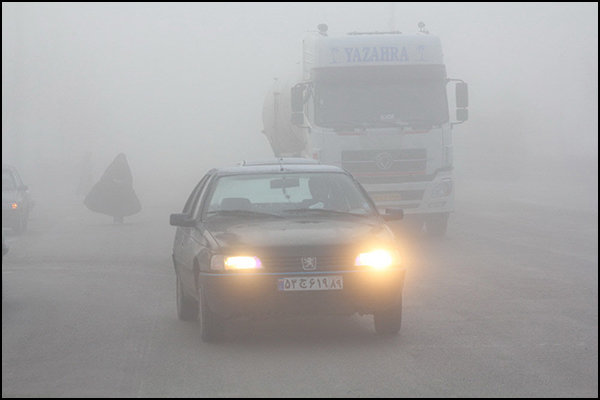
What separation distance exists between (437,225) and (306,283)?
12.2 metres

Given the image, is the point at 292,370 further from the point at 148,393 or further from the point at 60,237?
the point at 60,237

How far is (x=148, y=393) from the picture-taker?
6.94 meters

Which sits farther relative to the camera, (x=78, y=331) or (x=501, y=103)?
(x=501, y=103)

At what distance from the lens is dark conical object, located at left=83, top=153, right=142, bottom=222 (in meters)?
28.1

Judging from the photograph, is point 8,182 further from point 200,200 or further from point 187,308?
point 187,308

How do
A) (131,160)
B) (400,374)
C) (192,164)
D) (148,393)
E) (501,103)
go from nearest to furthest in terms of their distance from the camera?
(148,393)
(400,374)
(501,103)
(192,164)
(131,160)

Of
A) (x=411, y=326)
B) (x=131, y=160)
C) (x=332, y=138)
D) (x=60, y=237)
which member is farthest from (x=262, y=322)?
(x=131, y=160)

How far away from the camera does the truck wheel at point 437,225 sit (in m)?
20.6

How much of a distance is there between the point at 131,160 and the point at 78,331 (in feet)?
282

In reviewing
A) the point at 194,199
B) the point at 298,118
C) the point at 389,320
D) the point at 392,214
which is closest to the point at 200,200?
the point at 194,199

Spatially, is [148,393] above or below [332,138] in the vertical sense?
below

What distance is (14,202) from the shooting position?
973 inches

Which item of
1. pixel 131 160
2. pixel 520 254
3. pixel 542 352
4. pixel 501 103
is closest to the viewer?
pixel 542 352


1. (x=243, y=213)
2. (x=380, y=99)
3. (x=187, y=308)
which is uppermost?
(x=380, y=99)
